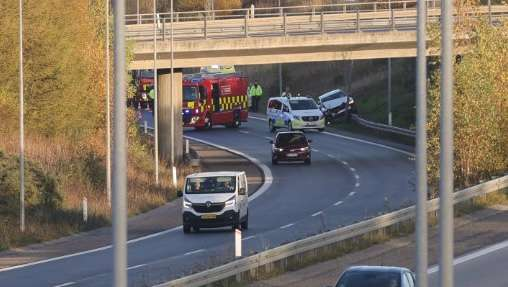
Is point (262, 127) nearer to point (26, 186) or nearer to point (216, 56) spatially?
point (216, 56)

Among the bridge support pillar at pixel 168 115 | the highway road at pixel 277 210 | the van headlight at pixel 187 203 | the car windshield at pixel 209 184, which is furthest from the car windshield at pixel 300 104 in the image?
the van headlight at pixel 187 203

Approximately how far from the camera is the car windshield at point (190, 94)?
3017 inches

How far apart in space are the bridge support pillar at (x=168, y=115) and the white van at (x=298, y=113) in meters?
14.5

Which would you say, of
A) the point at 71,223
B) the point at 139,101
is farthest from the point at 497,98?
the point at 139,101

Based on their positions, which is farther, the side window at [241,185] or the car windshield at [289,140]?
the car windshield at [289,140]

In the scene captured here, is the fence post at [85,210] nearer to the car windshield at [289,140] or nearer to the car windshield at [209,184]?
the car windshield at [209,184]

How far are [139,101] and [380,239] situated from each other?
2395 inches

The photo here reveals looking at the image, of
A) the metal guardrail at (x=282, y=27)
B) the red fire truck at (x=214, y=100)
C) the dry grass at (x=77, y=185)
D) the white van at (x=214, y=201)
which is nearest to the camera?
the white van at (x=214, y=201)

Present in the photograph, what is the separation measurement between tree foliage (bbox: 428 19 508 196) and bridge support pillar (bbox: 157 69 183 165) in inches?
692

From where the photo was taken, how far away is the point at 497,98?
44.0 meters

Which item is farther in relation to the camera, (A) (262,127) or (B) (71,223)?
(A) (262,127)

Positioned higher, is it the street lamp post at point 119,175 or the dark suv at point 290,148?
the street lamp post at point 119,175

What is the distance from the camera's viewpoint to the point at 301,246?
88.9ft

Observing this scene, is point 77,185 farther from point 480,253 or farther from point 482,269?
point 482,269
